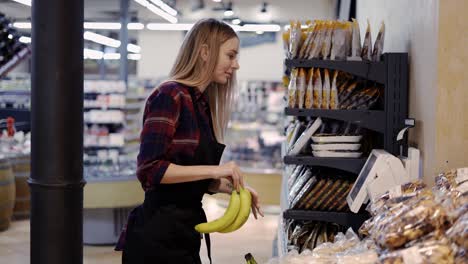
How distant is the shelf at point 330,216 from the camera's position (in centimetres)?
282

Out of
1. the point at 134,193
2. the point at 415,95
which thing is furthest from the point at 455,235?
the point at 134,193

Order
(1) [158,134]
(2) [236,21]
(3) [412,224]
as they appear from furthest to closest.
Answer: (2) [236,21] → (1) [158,134] → (3) [412,224]

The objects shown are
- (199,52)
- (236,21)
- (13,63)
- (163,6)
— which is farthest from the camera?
(236,21)

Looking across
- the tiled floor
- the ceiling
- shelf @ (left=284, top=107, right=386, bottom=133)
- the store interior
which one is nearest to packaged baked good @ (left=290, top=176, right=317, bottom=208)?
the store interior

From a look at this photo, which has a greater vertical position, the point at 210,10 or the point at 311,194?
the point at 210,10

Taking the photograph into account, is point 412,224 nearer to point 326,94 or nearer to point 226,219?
point 226,219

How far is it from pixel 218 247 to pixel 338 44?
15.6ft

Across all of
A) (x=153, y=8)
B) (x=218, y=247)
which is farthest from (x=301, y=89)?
(x=153, y=8)

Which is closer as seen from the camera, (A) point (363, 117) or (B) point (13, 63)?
(A) point (363, 117)

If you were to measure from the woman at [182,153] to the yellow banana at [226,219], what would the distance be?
1.9 inches

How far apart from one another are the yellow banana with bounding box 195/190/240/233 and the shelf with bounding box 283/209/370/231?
417 mm

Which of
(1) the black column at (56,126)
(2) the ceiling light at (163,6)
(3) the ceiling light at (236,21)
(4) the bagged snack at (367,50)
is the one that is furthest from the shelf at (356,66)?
(3) the ceiling light at (236,21)

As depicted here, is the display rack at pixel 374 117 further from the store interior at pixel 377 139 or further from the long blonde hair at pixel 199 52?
the long blonde hair at pixel 199 52

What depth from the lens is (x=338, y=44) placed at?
2.96 meters
